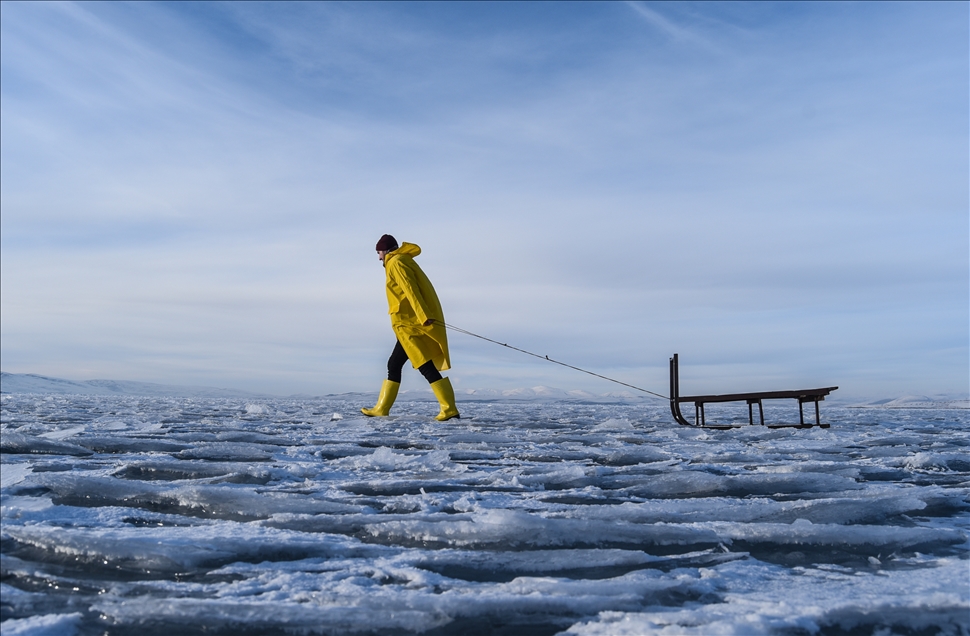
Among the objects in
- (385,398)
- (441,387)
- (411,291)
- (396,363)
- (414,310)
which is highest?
(411,291)

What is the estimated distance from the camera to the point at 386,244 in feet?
24.1

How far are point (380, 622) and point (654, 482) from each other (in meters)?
1.99

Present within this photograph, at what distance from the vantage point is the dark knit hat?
7.33 m

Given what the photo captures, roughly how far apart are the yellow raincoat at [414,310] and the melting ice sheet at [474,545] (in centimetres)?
302

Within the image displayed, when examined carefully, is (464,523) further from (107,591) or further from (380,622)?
(107,591)

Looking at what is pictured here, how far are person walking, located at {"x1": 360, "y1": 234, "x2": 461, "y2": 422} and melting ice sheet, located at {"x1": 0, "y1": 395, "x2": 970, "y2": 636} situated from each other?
298 centimetres

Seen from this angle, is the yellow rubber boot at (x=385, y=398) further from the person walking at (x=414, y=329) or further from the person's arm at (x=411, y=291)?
the person's arm at (x=411, y=291)

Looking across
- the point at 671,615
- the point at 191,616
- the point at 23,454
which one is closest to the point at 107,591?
the point at 191,616

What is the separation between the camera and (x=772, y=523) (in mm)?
2314

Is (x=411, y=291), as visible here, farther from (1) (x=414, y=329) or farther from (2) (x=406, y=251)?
(2) (x=406, y=251)

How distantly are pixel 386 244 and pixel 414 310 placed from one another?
919 millimetres

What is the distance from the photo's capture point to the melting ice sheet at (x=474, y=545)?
1477mm

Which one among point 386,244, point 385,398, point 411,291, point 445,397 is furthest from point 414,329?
point 386,244

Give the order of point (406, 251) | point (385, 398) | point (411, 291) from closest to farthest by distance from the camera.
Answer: point (411, 291), point (406, 251), point (385, 398)
